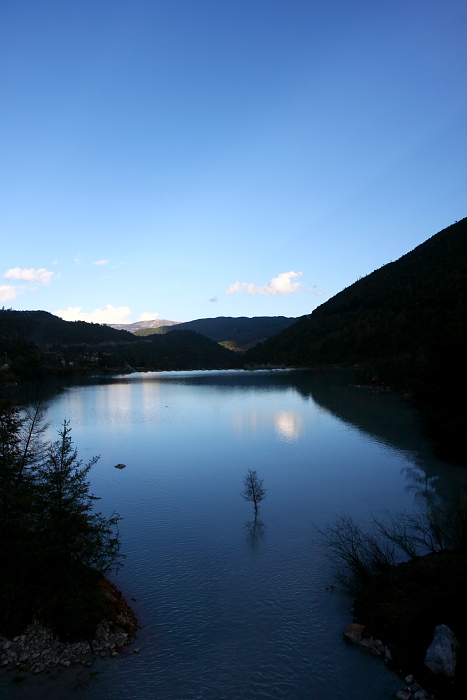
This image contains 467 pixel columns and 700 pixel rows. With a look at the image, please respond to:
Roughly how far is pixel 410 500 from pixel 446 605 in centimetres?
821

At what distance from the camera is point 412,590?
8508 millimetres

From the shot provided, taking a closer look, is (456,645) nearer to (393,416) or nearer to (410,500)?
(410,500)

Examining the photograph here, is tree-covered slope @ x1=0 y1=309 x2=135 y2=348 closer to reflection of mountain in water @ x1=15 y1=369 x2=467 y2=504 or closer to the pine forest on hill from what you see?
the pine forest on hill

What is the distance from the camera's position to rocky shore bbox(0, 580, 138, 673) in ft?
23.7

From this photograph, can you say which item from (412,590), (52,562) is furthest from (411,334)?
(52,562)

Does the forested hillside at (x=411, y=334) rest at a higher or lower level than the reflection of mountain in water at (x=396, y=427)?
higher

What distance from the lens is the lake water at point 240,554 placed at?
273 inches

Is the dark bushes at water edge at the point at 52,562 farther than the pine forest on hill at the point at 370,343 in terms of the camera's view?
No

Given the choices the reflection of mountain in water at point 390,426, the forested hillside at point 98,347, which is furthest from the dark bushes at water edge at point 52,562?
the forested hillside at point 98,347

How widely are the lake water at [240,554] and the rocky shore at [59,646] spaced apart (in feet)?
0.80

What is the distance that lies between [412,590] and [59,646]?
646 cm

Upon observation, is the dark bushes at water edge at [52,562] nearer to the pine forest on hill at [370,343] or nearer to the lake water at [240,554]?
the lake water at [240,554]

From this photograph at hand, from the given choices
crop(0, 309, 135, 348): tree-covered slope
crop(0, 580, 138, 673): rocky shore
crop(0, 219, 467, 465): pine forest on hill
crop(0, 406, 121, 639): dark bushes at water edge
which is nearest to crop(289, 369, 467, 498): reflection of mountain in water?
→ crop(0, 219, 467, 465): pine forest on hill

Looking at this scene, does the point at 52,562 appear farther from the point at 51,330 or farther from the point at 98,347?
the point at 98,347
